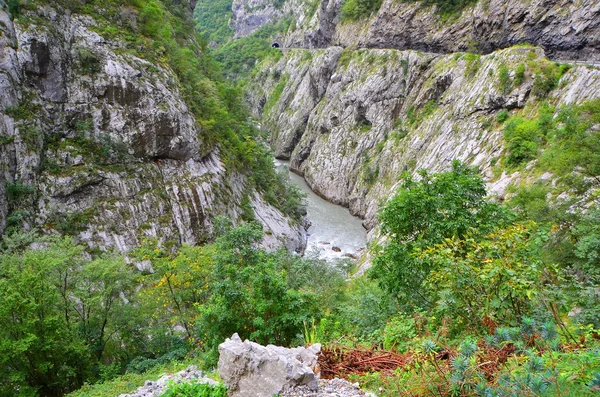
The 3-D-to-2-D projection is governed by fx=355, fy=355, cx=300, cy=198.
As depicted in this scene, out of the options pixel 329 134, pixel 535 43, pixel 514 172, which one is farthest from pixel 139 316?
Answer: pixel 329 134

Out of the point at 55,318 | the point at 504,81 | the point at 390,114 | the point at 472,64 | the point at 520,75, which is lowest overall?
the point at 55,318

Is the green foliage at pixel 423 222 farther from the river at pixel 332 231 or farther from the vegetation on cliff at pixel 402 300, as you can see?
the river at pixel 332 231

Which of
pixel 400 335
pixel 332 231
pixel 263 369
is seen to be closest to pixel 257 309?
pixel 263 369

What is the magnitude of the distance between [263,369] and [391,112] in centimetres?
4527

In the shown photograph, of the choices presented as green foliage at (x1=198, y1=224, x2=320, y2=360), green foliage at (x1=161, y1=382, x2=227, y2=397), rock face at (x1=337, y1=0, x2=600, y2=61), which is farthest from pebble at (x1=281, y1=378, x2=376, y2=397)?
rock face at (x1=337, y1=0, x2=600, y2=61)

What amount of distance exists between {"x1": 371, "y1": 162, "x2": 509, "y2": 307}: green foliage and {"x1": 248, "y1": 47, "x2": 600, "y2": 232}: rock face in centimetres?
1491

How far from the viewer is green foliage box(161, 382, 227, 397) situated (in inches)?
242

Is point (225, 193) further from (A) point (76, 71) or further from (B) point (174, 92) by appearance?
(A) point (76, 71)

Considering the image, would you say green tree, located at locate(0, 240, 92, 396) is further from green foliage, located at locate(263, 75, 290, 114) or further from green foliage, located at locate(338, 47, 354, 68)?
green foliage, located at locate(263, 75, 290, 114)

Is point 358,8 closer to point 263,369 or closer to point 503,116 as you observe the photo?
point 503,116

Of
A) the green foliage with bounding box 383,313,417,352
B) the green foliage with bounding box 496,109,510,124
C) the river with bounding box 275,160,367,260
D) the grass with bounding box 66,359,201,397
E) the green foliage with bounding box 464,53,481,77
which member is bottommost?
the river with bounding box 275,160,367,260

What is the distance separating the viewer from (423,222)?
10.4m

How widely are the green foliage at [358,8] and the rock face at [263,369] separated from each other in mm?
58961

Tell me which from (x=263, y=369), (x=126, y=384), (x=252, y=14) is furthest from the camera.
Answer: (x=252, y=14)
